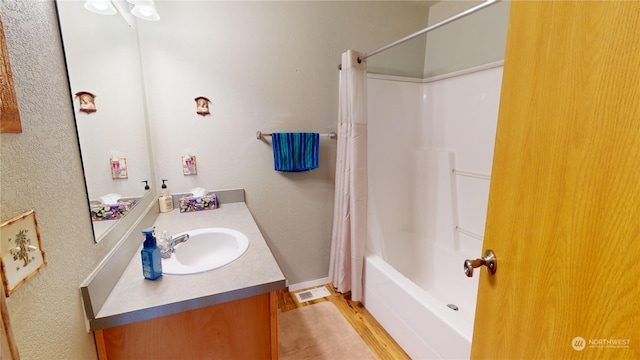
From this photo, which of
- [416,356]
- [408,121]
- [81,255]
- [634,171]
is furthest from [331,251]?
[634,171]

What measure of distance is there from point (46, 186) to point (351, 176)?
1.53 metres

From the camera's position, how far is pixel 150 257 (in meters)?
0.88

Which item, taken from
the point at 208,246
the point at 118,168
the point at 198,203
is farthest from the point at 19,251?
the point at 198,203

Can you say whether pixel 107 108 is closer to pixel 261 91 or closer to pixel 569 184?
pixel 261 91

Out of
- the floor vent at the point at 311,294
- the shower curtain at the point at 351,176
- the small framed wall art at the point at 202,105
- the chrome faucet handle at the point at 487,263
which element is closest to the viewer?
the chrome faucet handle at the point at 487,263

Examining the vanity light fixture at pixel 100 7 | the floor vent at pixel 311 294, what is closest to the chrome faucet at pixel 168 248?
the vanity light fixture at pixel 100 7

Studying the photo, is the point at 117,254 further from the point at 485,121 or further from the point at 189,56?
the point at 485,121

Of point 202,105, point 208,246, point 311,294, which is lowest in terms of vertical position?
point 311,294

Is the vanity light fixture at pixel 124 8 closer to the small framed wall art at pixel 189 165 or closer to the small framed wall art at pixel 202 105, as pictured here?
the small framed wall art at pixel 202 105

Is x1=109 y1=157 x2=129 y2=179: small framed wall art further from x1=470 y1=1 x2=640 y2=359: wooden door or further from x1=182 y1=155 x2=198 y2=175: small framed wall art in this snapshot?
x1=470 y1=1 x2=640 y2=359: wooden door

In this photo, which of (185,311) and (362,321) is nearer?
(185,311)

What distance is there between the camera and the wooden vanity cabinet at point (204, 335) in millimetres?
795
